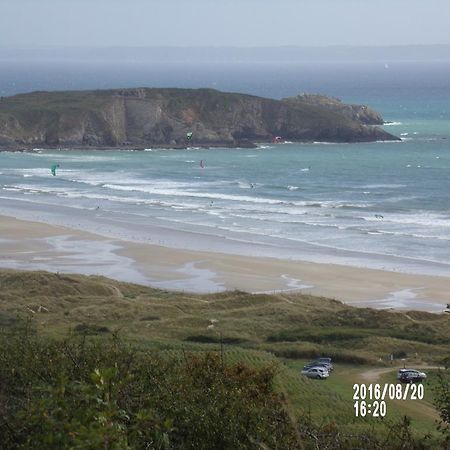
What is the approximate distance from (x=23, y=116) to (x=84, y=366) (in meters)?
78.5

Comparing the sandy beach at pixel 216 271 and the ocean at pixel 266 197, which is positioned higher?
the ocean at pixel 266 197

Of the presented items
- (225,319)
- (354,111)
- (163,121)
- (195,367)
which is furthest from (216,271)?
(354,111)

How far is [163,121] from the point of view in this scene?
92562 mm

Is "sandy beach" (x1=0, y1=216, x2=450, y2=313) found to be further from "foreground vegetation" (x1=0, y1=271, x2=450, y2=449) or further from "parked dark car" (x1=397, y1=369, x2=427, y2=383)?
"parked dark car" (x1=397, y1=369, x2=427, y2=383)

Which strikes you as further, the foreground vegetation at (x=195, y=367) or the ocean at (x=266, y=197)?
the ocean at (x=266, y=197)

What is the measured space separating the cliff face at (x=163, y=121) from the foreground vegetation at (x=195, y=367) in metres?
55.4

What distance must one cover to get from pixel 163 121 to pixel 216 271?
5563cm

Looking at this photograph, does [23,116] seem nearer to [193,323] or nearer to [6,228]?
[6,228]

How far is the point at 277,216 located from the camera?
50.2 metres

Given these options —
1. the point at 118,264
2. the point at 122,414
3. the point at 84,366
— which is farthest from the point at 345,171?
the point at 122,414

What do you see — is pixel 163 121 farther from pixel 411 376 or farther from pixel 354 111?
pixel 411 376

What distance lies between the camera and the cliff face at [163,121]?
291 feet

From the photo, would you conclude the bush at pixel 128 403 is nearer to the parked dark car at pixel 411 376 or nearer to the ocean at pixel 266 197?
the parked dark car at pixel 411 376

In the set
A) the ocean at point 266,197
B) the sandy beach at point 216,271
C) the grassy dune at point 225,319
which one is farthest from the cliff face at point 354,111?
the grassy dune at point 225,319
